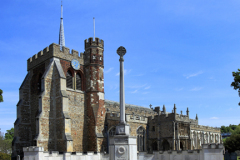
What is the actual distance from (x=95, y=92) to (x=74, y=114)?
3.77 metres

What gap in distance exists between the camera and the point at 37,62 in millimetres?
33625

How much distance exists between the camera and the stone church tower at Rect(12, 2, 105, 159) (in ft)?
94.0

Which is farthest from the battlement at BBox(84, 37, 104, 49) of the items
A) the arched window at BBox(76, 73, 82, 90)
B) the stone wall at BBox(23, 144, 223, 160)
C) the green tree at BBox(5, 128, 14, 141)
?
the green tree at BBox(5, 128, 14, 141)

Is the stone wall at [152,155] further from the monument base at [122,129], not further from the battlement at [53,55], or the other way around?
the battlement at [53,55]

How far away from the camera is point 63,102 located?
28.9m

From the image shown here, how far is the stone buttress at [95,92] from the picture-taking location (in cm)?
3144

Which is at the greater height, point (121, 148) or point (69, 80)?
point (69, 80)

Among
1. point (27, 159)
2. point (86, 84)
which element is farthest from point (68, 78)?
point (27, 159)

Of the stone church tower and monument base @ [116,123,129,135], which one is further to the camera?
the stone church tower

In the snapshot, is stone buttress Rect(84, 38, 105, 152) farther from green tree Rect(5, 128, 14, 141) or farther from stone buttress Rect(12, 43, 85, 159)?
green tree Rect(5, 128, 14, 141)

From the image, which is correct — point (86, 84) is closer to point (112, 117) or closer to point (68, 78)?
point (68, 78)

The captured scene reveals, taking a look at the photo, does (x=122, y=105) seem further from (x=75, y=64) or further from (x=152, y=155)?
(x=75, y=64)

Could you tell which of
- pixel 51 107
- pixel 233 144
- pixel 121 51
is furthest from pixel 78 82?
pixel 233 144

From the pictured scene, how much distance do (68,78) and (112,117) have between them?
Result: 703cm
